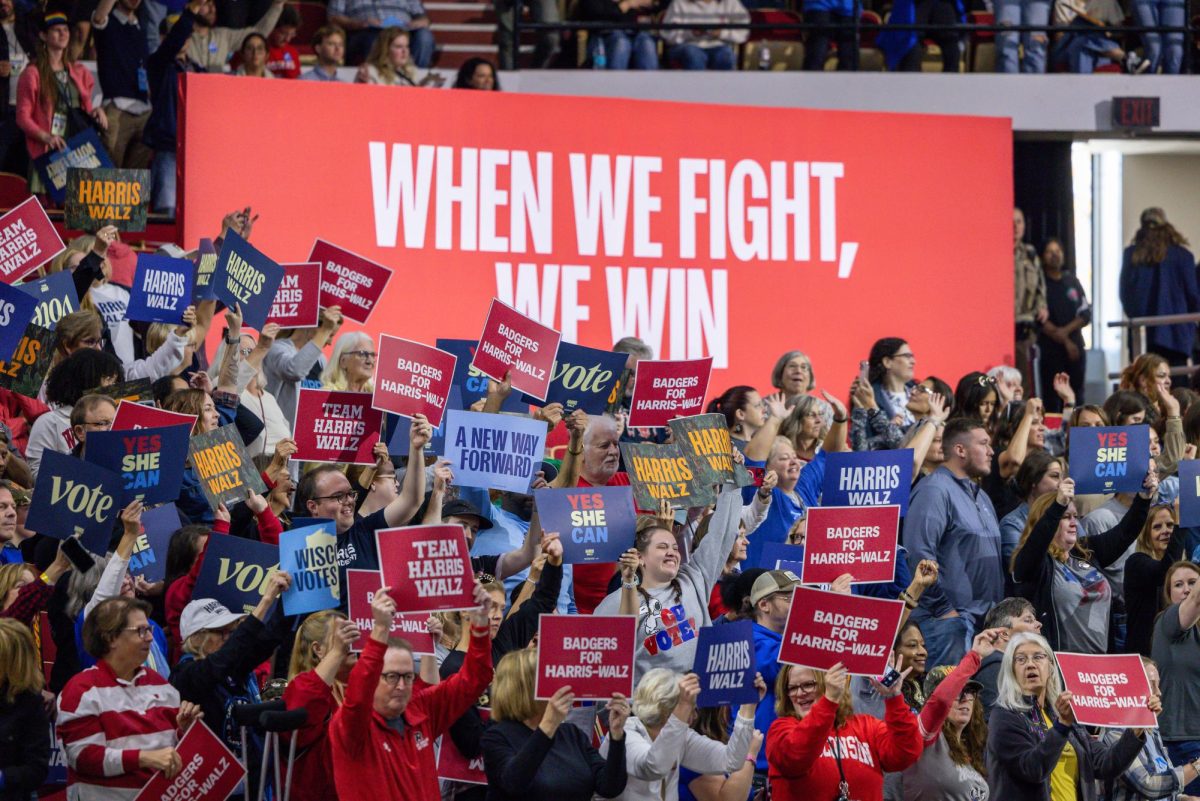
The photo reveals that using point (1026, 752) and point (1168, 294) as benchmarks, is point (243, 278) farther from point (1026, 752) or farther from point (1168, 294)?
point (1168, 294)

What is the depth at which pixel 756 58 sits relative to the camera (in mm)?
14727

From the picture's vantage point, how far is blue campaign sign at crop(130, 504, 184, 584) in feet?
22.9

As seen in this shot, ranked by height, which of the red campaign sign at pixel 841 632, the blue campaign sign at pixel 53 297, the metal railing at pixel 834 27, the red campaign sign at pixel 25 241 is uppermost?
the metal railing at pixel 834 27

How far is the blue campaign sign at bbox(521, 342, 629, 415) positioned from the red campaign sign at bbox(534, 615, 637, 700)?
2073 mm

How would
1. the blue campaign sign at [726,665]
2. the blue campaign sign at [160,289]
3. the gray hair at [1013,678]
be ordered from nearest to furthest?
the blue campaign sign at [726,665] < the gray hair at [1013,678] < the blue campaign sign at [160,289]

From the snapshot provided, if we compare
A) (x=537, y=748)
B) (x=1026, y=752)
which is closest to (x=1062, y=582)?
(x=1026, y=752)

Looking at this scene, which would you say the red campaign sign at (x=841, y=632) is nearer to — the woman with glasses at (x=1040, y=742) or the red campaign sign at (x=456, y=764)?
the woman with glasses at (x=1040, y=742)

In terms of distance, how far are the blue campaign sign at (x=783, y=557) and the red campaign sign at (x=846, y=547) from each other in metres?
0.45

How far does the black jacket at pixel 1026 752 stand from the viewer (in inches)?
277

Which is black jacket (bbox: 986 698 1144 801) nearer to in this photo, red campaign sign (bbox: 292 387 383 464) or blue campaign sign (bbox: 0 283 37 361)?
red campaign sign (bbox: 292 387 383 464)

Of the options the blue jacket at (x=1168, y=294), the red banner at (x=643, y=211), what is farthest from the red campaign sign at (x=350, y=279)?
the blue jacket at (x=1168, y=294)

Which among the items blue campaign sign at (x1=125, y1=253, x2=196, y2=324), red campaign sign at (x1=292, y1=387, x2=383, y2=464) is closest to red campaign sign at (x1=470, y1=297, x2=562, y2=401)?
red campaign sign at (x1=292, y1=387, x2=383, y2=464)

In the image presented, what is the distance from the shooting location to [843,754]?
6.70 m

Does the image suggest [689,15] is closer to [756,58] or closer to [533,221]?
[756,58]
